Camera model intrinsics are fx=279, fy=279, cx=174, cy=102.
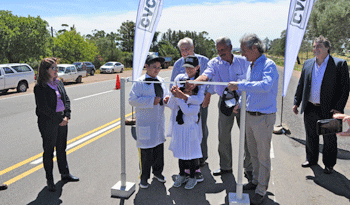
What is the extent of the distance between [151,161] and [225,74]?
171 centimetres

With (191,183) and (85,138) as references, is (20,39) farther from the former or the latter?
(191,183)

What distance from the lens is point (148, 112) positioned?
393 cm

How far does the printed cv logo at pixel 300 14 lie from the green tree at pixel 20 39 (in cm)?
2960

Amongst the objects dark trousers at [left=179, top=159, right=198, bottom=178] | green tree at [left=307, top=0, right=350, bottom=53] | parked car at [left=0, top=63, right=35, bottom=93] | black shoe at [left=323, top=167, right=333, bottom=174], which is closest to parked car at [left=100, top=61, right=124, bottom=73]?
parked car at [left=0, top=63, right=35, bottom=93]

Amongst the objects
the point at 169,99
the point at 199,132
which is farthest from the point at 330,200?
the point at 169,99

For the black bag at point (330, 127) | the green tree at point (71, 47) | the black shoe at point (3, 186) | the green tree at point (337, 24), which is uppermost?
the green tree at point (337, 24)

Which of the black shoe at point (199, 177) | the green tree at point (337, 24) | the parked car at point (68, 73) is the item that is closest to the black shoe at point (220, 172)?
the black shoe at point (199, 177)

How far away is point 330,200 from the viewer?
11.8ft

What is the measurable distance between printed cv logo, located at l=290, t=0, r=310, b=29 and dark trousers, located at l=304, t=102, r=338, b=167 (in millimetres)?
1332

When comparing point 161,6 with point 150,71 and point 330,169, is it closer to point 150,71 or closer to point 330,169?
point 150,71

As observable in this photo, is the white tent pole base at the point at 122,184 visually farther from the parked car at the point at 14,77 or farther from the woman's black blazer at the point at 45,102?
the parked car at the point at 14,77

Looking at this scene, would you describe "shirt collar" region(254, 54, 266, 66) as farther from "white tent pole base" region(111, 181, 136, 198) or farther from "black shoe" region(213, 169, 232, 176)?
"white tent pole base" region(111, 181, 136, 198)

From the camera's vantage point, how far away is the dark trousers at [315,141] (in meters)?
4.43

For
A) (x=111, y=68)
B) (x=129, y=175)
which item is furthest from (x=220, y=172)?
(x=111, y=68)
